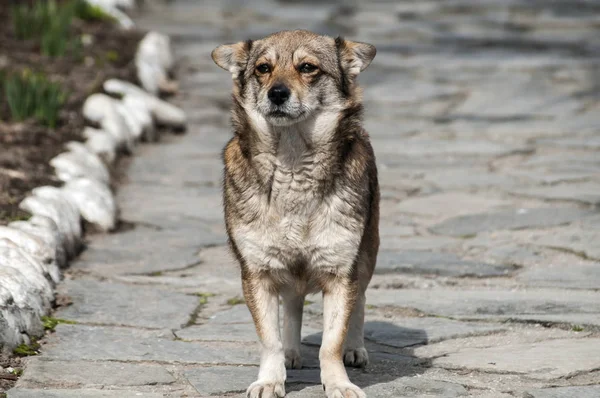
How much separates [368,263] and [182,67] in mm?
8774

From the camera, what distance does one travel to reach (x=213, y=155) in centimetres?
1043

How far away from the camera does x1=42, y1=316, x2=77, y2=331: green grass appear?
5.92m

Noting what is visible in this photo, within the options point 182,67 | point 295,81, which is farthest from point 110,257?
point 182,67

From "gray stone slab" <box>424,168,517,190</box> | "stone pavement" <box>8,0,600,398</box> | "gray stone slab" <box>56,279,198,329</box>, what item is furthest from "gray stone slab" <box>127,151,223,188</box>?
"gray stone slab" <box>56,279,198,329</box>

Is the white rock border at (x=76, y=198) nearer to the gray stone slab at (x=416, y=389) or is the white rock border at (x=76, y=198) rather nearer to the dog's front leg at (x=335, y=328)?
the dog's front leg at (x=335, y=328)

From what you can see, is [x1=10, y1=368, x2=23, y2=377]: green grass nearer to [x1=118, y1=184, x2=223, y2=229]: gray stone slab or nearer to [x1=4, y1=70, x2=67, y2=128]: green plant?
[x1=118, y1=184, x2=223, y2=229]: gray stone slab

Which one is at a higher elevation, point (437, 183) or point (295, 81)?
point (295, 81)

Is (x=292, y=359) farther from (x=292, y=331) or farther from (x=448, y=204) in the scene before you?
(x=448, y=204)

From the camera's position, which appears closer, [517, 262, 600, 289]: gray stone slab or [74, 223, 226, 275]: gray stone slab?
[517, 262, 600, 289]: gray stone slab

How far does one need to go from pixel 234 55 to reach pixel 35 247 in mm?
1867

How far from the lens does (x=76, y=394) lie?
16.1ft

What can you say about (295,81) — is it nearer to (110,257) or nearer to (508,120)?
(110,257)

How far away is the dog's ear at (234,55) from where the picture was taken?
5648 millimetres

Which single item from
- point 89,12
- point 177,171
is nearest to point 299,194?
point 177,171
